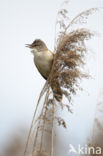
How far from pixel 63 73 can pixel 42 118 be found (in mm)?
328

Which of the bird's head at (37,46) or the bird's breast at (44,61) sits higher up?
the bird's head at (37,46)

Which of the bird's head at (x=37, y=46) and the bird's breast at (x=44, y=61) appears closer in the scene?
the bird's breast at (x=44, y=61)

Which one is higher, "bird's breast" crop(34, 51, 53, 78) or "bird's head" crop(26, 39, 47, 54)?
"bird's head" crop(26, 39, 47, 54)

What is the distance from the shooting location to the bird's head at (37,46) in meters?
2.62

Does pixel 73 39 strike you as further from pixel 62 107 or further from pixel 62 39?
pixel 62 107

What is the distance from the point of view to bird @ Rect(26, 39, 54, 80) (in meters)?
2.45

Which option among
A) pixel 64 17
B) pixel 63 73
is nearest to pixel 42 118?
pixel 63 73

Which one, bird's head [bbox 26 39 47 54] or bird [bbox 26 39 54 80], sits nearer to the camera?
bird [bbox 26 39 54 80]

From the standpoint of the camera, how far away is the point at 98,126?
2.44 m

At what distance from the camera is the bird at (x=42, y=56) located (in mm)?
2453

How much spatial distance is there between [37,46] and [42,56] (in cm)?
13

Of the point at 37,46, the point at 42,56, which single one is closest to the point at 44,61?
the point at 42,56

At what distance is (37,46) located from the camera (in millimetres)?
2637

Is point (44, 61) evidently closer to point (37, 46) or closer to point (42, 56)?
point (42, 56)
